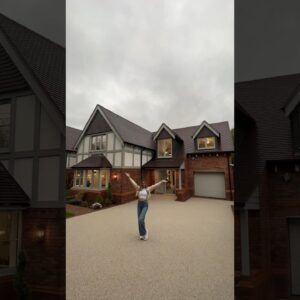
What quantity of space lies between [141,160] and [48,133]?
93 centimetres

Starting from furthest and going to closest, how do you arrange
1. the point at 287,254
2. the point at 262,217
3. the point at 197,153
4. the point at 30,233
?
the point at 197,153, the point at 287,254, the point at 262,217, the point at 30,233

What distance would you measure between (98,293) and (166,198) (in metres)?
0.90

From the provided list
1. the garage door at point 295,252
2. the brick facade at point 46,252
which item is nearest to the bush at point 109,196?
the brick facade at point 46,252

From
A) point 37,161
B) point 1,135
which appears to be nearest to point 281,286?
point 37,161

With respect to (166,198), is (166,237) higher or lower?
lower

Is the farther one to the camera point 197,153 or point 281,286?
point 197,153

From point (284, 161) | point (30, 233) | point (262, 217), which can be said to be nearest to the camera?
point (30, 233)

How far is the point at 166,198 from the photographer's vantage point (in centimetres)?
177

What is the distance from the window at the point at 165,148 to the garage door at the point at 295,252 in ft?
4.15

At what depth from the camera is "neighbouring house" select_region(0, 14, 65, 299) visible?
1174mm

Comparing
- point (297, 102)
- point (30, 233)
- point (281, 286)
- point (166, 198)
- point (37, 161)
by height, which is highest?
point (297, 102)

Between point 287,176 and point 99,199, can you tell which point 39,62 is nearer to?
point 99,199

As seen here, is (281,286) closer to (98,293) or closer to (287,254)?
(287,254)

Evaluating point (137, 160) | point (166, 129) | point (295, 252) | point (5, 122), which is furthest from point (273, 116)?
point (5, 122)
